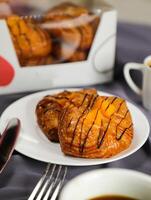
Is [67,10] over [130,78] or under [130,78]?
over

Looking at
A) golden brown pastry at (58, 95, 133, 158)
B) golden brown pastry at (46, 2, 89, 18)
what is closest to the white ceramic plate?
golden brown pastry at (58, 95, 133, 158)

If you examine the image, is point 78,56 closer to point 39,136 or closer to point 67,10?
point 67,10

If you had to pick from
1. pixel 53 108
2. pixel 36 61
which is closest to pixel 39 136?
pixel 53 108

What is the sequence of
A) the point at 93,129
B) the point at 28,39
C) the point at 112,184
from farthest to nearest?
the point at 28,39
the point at 93,129
the point at 112,184

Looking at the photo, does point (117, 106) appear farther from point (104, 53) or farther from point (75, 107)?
point (104, 53)

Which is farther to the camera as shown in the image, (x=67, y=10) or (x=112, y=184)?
(x=67, y=10)
